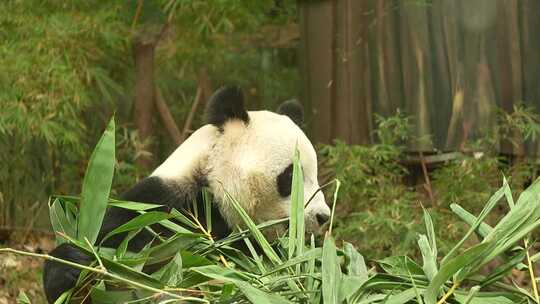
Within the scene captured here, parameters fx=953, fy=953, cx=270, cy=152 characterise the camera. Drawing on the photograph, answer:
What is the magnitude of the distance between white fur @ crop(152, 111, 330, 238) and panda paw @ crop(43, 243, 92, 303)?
65 centimetres

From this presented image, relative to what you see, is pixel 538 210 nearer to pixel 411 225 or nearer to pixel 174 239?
pixel 174 239

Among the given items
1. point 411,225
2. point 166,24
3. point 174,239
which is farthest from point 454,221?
point 174,239

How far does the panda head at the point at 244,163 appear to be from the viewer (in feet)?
11.6

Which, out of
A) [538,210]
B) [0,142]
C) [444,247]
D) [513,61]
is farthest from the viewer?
[0,142]

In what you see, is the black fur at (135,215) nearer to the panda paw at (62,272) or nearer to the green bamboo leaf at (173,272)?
the panda paw at (62,272)

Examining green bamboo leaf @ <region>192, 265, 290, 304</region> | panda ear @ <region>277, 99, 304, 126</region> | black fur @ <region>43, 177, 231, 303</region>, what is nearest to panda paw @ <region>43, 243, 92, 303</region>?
black fur @ <region>43, 177, 231, 303</region>

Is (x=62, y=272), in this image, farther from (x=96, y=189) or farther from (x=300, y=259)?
(x=300, y=259)

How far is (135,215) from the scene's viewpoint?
3.27 metres

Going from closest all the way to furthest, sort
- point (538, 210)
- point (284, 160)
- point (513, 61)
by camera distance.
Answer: point (538, 210) < point (284, 160) < point (513, 61)

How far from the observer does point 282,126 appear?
3732 millimetres

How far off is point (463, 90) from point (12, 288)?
10.0ft

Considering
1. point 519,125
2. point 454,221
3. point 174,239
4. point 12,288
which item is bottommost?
point 12,288

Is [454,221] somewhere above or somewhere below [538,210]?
below

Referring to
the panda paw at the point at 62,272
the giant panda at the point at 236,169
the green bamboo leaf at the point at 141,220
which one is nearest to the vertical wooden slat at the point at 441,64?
the giant panda at the point at 236,169
